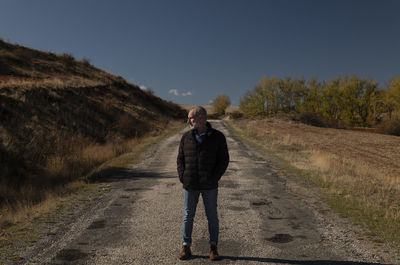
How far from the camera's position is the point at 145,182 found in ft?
31.5

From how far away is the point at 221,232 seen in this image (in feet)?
17.9

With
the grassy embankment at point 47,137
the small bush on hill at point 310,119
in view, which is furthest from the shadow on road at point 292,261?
the small bush on hill at point 310,119

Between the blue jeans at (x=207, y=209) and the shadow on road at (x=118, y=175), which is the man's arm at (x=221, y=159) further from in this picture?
the shadow on road at (x=118, y=175)

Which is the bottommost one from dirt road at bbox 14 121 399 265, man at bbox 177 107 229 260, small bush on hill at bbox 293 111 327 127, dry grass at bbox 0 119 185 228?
dirt road at bbox 14 121 399 265

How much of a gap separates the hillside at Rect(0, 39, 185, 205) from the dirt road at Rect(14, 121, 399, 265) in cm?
349

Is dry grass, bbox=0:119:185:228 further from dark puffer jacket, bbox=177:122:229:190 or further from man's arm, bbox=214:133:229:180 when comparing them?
man's arm, bbox=214:133:229:180

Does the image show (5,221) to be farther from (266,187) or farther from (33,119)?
(33,119)

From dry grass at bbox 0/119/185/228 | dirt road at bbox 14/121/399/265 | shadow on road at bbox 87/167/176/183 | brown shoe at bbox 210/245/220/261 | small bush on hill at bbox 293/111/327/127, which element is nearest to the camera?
brown shoe at bbox 210/245/220/261

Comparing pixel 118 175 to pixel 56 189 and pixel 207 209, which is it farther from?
pixel 207 209

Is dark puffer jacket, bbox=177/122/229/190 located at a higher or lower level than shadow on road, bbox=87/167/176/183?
higher

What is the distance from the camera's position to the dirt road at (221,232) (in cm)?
445

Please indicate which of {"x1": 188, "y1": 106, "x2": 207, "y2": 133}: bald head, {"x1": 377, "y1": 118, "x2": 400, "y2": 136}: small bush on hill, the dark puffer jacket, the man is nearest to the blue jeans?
the man

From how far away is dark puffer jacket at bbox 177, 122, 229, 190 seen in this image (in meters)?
4.26

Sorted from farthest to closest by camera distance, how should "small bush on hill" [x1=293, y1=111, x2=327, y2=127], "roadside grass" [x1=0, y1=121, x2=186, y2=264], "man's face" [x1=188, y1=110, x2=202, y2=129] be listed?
"small bush on hill" [x1=293, y1=111, x2=327, y2=127]
"roadside grass" [x1=0, y1=121, x2=186, y2=264]
"man's face" [x1=188, y1=110, x2=202, y2=129]
